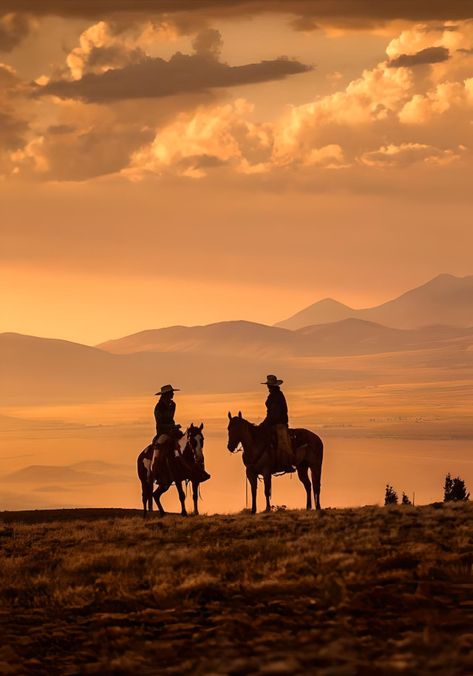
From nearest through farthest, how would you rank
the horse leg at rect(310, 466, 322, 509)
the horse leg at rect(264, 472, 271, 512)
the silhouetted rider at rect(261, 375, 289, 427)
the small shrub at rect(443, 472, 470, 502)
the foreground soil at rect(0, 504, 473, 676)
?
the foreground soil at rect(0, 504, 473, 676), the silhouetted rider at rect(261, 375, 289, 427), the horse leg at rect(264, 472, 271, 512), the horse leg at rect(310, 466, 322, 509), the small shrub at rect(443, 472, 470, 502)

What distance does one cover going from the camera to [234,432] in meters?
33.8

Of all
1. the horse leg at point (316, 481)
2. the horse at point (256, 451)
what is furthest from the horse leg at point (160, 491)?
the horse leg at point (316, 481)

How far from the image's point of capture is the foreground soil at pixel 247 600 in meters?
14.0

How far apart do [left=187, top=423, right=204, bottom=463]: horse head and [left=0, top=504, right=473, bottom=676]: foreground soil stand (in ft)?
21.1

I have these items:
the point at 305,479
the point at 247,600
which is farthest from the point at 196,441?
the point at 247,600

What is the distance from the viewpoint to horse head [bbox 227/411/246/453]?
33.8 m

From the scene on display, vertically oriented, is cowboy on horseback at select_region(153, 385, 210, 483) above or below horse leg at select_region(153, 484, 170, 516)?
above

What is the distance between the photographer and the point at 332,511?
31.5 meters

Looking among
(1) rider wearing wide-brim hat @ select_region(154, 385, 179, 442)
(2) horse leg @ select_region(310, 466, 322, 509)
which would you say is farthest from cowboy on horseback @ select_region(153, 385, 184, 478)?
(2) horse leg @ select_region(310, 466, 322, 509)

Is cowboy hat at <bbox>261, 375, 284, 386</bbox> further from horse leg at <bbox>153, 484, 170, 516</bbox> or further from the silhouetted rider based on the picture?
horse leg at <bbox>153, 484, 170, 516</bbox>

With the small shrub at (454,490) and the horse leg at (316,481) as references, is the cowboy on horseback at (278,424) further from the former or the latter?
the small shrub at (454,490)

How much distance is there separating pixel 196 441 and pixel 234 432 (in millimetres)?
1275

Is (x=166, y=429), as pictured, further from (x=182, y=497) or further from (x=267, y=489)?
(x=267, y=489)

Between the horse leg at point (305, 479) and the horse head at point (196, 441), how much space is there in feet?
11.5
